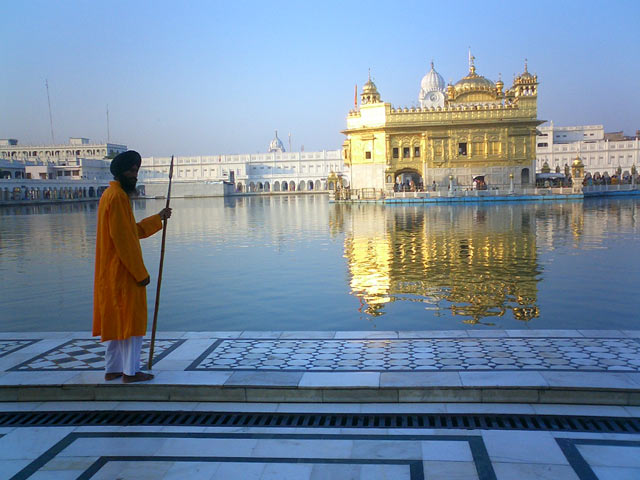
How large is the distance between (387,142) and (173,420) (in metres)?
37.0

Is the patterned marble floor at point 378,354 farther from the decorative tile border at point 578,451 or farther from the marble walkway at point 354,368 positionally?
the decorative tile border at point 578,451

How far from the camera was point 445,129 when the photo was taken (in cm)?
3850

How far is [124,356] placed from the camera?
12.8 feet

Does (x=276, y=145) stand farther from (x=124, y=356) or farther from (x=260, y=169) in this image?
(x=124, y=356)

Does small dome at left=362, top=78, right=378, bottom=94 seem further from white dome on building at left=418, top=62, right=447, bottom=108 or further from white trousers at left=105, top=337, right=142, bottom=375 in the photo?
white trousers at left=105, top=337, right=142, bottom=375

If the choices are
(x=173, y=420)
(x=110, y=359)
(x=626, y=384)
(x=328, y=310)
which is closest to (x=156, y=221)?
(x=110, y=359)

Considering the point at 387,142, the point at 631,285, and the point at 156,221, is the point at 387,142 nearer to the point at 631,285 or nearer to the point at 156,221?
the point at 631,285

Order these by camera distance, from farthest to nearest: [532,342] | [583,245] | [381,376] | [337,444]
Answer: [583,245] → [532,342] → [381,376] → [337,444]

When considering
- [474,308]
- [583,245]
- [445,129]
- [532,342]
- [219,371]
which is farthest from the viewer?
[445,129]

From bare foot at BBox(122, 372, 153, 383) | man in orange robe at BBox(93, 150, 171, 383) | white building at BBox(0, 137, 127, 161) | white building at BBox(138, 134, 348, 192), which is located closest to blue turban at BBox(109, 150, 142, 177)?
man in orange robe at BBox(93, 150, 171, 383)

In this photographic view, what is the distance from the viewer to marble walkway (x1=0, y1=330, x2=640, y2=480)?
284cm

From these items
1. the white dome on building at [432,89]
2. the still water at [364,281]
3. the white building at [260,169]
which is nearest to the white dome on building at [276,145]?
the white building at [260,169]

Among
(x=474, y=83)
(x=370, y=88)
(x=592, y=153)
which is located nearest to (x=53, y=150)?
(x=370, y=88)

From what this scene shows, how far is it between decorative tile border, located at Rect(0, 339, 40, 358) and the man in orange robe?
55.0 inches
